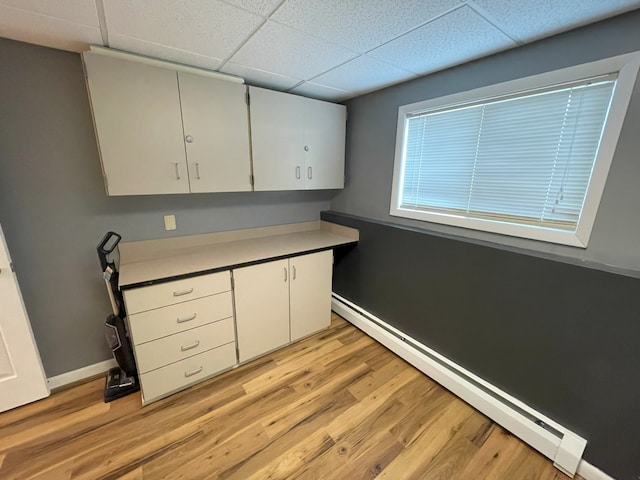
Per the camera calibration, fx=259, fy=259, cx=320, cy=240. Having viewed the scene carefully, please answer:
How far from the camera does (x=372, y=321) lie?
8.15ft

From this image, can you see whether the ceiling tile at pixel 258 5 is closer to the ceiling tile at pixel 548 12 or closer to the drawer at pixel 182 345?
the ceiling tile at pixel 548 12

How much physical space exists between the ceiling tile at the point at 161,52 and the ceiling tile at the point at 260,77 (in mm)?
96

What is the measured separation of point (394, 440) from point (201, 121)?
239 centimetres

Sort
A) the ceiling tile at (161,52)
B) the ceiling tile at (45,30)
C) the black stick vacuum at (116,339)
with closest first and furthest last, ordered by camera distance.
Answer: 1. the ceiling tile at (45,30)
2. the ceiling tile at (161,52)
3. the black stick vacuum at (116,339)

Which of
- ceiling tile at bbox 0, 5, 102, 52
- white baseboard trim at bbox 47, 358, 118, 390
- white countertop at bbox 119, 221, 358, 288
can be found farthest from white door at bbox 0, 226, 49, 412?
ceiling tile at bbox 0, 5, 102, 52

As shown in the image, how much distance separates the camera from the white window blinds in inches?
51.2

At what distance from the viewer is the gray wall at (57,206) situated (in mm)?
1503

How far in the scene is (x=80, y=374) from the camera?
1.91 m

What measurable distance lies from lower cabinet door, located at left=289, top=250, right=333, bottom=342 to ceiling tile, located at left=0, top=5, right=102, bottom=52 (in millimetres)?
1760

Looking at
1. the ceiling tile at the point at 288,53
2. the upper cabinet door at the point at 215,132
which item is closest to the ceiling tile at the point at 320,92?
the ceiling tile at the point at 288,53

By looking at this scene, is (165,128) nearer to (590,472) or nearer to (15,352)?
(15,352)

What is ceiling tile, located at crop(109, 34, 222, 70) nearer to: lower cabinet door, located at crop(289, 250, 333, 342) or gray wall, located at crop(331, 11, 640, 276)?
gray wall, located at crop(331, 11, 640, 276)

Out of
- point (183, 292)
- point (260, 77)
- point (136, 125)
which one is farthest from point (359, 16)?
point (183, 292)

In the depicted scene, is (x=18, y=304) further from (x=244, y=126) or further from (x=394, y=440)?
(x=394, y=440)
